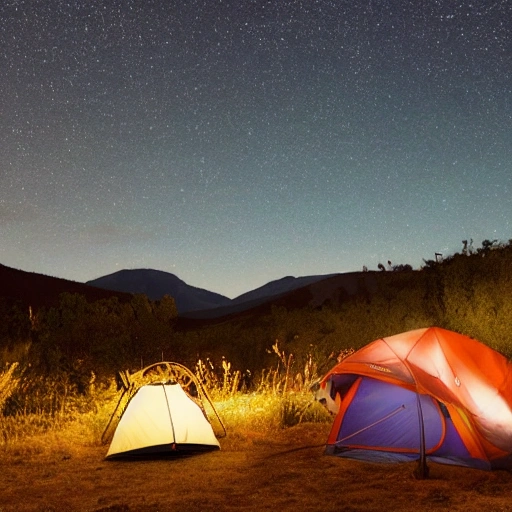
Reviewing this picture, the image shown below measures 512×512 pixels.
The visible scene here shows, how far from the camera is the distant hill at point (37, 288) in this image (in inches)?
2340

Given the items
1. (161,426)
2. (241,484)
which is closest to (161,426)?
(161,426)

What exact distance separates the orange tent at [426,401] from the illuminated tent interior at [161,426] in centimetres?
170

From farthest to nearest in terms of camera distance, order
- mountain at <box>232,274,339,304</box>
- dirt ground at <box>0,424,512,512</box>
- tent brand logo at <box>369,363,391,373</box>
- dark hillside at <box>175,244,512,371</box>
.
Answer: mountain at <box>232,274,339,304</box>, dark hillside at <box>175,244,512,371</box>, tent brand logo at <box>369,363,391,373</box>, dirt ground at <box>0,424,512,512</box>

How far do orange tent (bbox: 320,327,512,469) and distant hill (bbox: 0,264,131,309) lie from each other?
2026 inches

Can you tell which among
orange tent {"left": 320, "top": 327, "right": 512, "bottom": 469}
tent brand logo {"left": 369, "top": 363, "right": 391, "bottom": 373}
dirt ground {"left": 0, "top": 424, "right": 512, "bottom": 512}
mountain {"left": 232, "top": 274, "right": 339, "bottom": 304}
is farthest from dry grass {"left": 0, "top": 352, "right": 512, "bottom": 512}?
mountain {"left": 232, "top": 274, "right": 339, "bottom": 304}

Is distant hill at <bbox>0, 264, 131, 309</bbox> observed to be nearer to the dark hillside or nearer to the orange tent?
the dark hillside

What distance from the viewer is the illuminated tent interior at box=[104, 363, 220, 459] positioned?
27.3 feet

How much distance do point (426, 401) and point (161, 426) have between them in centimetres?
331

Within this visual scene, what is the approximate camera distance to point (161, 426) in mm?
8523

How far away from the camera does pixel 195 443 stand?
8.49 meters

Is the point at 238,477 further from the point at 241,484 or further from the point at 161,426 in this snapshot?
the point at 161,426

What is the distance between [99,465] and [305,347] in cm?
904

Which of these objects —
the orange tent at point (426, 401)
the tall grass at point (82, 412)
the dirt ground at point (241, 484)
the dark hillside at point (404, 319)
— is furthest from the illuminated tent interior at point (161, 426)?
the dark hillside at point (404, 319)

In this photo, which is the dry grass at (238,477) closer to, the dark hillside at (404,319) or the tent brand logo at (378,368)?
the tent brand logo at (378,368)
